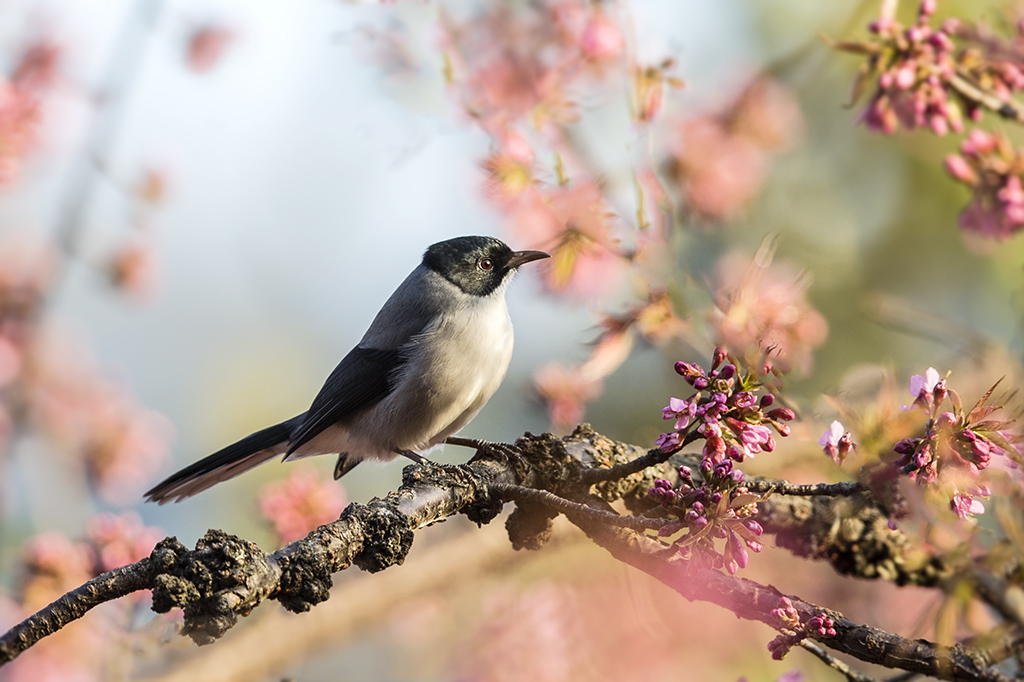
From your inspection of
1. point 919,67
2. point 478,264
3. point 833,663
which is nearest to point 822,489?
point 833,663

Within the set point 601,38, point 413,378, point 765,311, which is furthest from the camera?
point 413,378

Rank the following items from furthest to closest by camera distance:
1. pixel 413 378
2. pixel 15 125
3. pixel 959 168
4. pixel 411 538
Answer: pixel 15 125 → pixel 413 378 → pixel 959 168 → pixel 411 538

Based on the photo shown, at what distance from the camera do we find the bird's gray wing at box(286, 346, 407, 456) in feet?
12.4

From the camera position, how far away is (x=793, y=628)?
1.90m

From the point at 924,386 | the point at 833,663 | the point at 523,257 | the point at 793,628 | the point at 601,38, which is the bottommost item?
the point at 833,663

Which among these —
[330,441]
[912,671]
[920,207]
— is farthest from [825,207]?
[912,671]

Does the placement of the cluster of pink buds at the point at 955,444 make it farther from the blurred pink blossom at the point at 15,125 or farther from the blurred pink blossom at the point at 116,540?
the blurred pink blossom at the point at 15,125

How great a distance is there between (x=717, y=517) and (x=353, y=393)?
2342 mm

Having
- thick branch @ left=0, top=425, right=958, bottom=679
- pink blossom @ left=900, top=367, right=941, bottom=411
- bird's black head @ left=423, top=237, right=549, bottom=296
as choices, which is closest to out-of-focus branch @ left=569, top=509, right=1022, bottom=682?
thick branch @ left=0, top=425, right=958, bottom=679

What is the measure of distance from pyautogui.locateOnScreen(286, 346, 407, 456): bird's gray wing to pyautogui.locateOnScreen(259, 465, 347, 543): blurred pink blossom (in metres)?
0.18

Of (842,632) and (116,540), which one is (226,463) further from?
(842,632)

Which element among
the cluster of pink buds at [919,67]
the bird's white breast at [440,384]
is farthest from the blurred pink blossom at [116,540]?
the cluster of pink buds at [919,67]

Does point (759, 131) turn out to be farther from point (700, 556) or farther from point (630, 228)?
point (700, 556)

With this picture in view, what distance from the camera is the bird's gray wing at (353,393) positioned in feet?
12.4
